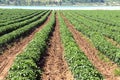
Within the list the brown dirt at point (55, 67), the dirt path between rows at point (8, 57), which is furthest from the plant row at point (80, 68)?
the dirt path between rows at point (8, 57)

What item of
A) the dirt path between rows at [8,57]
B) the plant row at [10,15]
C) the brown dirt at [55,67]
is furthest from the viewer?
the plant row at [10,15]

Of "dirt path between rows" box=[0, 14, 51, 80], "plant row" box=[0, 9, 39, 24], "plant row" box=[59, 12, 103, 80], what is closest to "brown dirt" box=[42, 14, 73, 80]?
"plant row" box=[59, 12, 103, 80]

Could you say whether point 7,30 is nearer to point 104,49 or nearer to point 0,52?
point 0,52

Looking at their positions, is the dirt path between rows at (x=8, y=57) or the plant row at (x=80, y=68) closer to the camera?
the plant row at (x=80, y=68)

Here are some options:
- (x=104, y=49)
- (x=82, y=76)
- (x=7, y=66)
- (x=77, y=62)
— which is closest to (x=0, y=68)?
(x=7, y=66)

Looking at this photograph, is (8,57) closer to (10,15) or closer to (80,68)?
(80,68)

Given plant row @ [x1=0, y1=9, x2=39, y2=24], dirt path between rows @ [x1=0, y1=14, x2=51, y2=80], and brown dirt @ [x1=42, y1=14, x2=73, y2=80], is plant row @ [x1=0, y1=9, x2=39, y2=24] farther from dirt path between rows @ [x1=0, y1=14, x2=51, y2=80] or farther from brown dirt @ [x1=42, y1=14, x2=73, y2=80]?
brown dirt @ [x1=42, y1=14, x2=73, y2=80]

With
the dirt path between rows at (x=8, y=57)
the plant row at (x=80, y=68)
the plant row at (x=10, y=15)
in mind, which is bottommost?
the plant row at (x=10, y=15)

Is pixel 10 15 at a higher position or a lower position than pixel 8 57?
lower

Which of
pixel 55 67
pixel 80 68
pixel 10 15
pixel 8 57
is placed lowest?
pixel 10 15

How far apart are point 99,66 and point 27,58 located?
4.65m

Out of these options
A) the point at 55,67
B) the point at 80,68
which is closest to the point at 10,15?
the point at 55,67

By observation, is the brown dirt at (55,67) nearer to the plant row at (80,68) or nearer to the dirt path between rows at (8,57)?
the plant row at (80,68)

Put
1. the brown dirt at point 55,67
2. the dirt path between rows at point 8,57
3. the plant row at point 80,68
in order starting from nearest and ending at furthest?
the plant row at point 80,68 → the brown dirt at point 55,67 → the dirt path between rows at point 8,57
